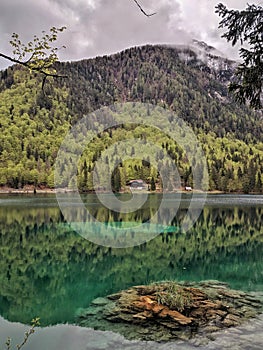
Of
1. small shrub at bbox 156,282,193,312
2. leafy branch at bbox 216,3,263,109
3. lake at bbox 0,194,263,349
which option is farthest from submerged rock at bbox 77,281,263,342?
leafy branch at bbox 216,3,263,109

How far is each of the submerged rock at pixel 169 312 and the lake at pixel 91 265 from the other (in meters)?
1.21

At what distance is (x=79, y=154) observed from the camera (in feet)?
513

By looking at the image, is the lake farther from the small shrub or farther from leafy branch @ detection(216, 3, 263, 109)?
leafy branch @ detection(216, 3, 263, 109)

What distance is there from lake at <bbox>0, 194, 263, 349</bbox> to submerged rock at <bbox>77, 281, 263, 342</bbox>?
121cm

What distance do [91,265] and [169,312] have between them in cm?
1106

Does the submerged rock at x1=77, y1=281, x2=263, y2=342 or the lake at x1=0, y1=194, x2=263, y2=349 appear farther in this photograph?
the lake at x1=0, y1=194, x2=263, y2=349

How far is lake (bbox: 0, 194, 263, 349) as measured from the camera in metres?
15.5

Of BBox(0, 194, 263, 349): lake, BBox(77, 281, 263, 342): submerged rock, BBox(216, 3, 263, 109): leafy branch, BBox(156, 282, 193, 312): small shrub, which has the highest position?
BBox(216, 3, 263, 109): leafy branch

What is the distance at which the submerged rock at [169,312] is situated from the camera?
11148 millimetres

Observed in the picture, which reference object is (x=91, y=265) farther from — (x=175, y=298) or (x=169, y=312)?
(x=169, y=312)

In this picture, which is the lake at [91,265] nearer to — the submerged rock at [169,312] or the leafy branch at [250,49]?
the submerged rock at [169,312]

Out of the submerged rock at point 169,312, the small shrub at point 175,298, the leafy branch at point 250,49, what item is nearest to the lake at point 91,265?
the submerged rock at point 169,312

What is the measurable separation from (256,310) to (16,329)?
27.2 feet

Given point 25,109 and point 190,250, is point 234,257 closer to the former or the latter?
point 190,250
